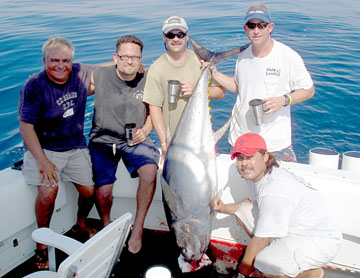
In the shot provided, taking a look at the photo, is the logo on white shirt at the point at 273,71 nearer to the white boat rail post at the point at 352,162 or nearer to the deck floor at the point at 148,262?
Result: the white boat rail post at the point at 352,162

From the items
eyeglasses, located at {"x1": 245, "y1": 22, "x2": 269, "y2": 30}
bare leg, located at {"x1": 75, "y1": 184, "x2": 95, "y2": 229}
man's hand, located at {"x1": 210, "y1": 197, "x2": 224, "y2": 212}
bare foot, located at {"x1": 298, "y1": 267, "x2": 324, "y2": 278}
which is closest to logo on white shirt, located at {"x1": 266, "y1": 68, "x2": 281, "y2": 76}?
eyeglasses, located at {"x1": 245, "y1": 22, "x2": 269, "y2": 30}

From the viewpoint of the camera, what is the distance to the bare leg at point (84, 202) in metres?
2.74

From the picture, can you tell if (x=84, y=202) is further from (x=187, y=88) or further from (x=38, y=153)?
(x=187, y=88)

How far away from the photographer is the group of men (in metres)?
2.44

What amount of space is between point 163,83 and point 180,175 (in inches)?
30.4

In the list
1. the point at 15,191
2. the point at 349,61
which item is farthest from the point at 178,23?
the point at 349,61

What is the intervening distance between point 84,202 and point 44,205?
15.9 inches

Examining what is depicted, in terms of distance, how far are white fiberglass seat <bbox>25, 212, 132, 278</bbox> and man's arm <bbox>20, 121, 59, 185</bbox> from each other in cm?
86

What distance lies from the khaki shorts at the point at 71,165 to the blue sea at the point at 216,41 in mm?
2800

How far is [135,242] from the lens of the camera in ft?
8.71

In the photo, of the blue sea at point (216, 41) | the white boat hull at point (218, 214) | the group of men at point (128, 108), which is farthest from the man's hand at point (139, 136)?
the blue sea at point (216, 41)

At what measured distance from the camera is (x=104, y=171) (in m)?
2.75

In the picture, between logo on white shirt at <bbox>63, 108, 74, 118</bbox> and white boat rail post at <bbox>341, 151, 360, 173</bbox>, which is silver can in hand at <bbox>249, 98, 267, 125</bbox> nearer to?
white boat rail post at <bbox>341, 151, 360, 173</bbox>

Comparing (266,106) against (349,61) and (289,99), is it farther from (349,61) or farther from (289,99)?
(349,61)
